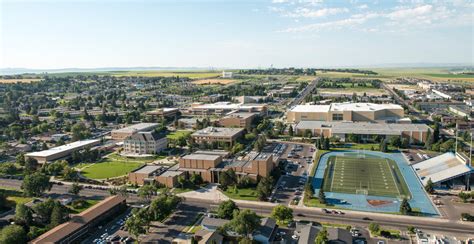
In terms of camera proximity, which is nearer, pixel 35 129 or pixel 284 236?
pixel 284 236

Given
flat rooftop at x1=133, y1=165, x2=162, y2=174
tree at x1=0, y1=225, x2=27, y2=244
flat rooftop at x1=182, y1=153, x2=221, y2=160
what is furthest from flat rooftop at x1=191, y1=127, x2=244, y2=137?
tree at x1=0, y1=225, x2=27, y2=244

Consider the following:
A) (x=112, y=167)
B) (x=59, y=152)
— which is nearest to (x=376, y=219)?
(x=112, y=167)

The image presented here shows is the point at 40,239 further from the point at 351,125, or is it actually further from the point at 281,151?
the point at 351,125

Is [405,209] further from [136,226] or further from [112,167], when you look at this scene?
[112,167]

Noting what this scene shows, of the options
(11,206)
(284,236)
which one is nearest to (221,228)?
(284,236)

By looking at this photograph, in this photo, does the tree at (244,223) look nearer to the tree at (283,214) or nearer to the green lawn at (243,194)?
the tree at (283,214)
